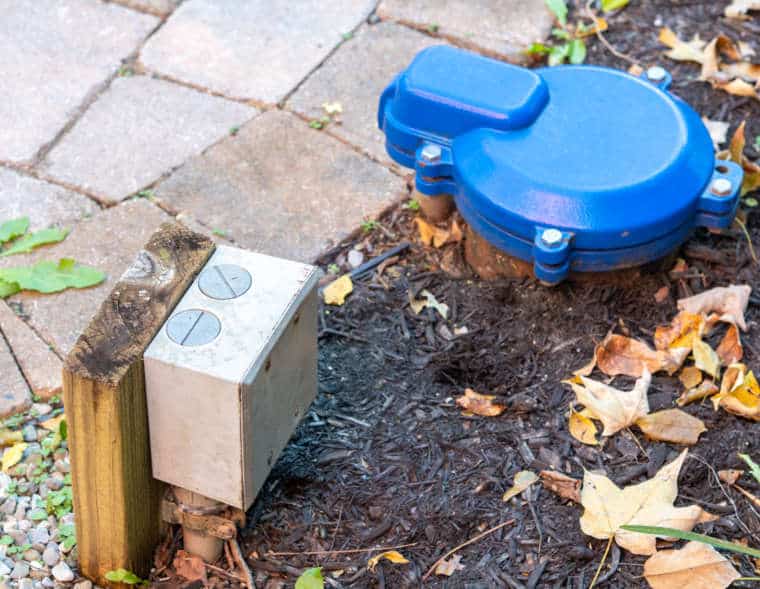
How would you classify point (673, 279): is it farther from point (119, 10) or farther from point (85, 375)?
point (119, 10)

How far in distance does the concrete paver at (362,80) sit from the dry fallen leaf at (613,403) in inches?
44.3

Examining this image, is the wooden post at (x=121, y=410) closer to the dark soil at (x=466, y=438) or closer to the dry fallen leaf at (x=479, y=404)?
the dark soil at (x=466, y=438)

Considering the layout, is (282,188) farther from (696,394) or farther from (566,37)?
(696,394)

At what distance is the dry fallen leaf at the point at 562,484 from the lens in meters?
2.18

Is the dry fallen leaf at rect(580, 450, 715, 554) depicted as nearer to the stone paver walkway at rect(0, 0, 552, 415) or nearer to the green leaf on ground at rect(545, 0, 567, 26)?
the stone paver walkway at rect(0, 0, 552, 415)

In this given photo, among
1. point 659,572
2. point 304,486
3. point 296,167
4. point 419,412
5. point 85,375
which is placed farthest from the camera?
point 296,167

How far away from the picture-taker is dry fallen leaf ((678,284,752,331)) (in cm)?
257

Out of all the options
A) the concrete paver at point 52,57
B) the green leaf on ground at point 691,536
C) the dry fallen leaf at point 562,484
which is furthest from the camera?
the concrete paver at point 52,57

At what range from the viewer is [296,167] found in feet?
10.3

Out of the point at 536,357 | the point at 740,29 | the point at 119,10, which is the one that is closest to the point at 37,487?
the point at 536,357

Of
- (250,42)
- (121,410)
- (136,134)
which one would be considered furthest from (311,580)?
(250,42)

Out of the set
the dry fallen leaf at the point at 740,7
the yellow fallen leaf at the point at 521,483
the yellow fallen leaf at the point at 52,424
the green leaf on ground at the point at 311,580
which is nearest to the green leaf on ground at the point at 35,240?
the yellow fallen leaf at the point at 52,424

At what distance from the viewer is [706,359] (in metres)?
2.42

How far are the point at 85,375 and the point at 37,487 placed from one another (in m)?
0.68
